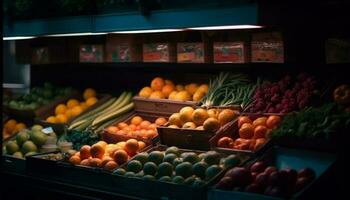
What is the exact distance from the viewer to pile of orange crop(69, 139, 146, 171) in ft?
17.4

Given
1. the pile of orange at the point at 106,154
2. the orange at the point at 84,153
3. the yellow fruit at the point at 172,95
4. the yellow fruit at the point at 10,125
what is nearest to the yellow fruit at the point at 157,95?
the yellow fruit at the point at 172,95

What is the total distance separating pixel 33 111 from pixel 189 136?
253cm

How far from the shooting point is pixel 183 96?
19.8 feet

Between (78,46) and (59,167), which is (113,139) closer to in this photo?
(59,167)

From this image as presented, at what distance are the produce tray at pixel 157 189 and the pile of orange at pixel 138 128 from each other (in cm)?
91

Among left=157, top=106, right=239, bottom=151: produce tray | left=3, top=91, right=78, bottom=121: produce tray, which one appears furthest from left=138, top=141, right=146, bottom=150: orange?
left=3, top=91, right=78, bottom=121: produce tray

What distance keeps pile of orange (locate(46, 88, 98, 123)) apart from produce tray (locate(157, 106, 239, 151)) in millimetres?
1678

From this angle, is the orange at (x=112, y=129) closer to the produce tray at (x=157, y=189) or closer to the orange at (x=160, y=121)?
the orange at (x=160, y=121)

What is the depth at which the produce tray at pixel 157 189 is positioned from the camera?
14.3 feet

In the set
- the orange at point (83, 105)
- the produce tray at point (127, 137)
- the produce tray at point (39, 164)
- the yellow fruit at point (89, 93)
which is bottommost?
the produce tray at point (39, 164)

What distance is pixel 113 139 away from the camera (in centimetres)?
599

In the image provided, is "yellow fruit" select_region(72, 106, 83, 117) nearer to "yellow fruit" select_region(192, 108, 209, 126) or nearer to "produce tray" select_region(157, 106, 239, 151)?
"produce tray" select_region(157, 106, 239, 151)

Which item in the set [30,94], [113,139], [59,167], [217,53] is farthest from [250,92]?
[30,94]

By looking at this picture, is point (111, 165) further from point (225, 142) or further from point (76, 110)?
point (76, 110)
